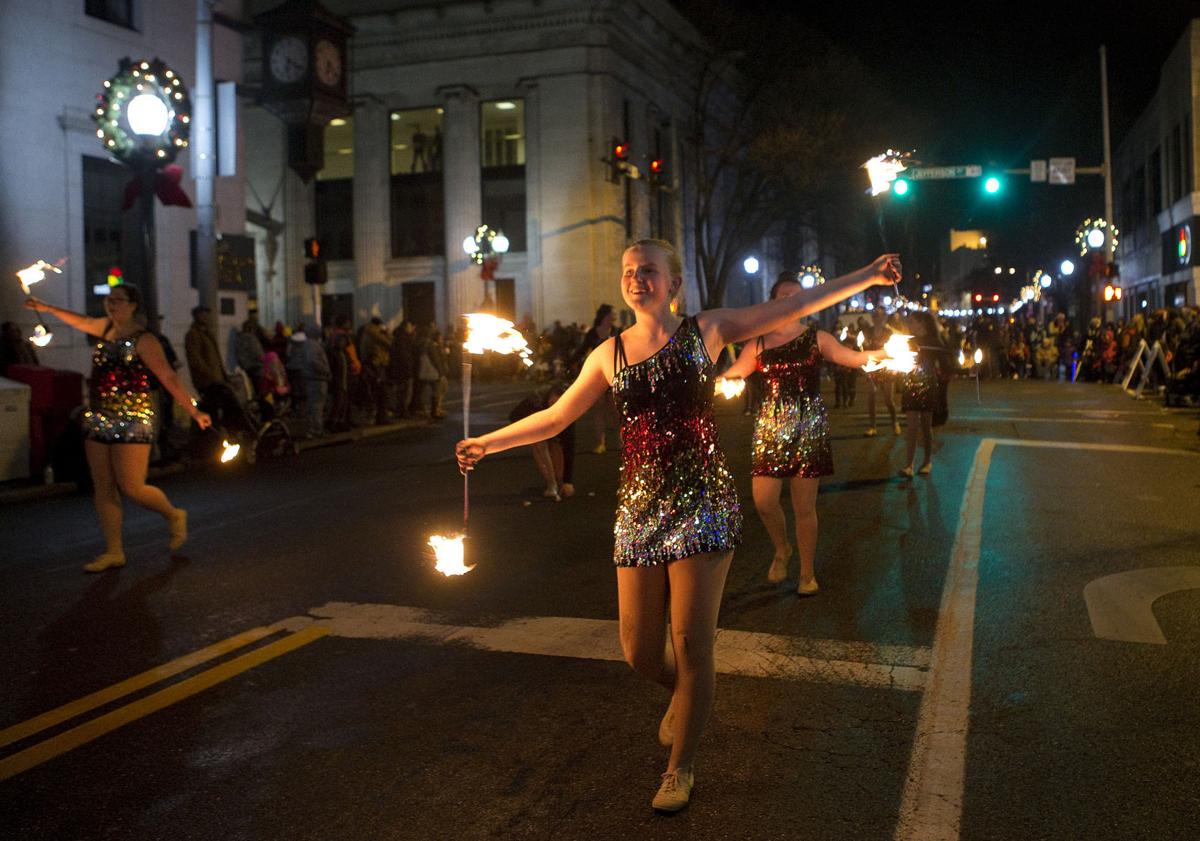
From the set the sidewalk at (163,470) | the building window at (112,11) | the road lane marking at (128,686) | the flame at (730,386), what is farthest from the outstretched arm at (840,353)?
the building window at (112,11)

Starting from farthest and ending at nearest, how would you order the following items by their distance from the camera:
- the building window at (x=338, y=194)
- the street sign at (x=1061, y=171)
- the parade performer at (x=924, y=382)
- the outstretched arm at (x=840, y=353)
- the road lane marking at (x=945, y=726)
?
the building window at (x=338, y=194), the street sign at (x=1061, y=171), the parade performer at (x=924, y=382), the outstretched arm at (x=840, y=353), the road lane marking at (x=945, y=726)

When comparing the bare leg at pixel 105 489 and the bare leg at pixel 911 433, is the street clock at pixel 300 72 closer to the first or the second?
the bare leg at pixel 911 433

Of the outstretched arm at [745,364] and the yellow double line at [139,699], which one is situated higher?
the outstretched arm at [745,364]

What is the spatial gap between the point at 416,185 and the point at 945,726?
41933 millimetres

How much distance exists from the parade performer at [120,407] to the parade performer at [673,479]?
4692 mm

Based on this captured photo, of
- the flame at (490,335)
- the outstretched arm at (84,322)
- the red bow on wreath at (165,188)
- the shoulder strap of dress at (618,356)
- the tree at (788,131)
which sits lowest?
the shoulder strap of dress at (618,356)

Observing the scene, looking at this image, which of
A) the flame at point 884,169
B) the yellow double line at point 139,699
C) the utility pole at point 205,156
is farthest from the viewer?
the utility pole at point 205,156

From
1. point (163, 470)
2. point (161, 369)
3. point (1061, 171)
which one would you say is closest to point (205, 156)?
point (163, 470)

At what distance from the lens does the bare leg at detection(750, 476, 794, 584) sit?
732 centimetres

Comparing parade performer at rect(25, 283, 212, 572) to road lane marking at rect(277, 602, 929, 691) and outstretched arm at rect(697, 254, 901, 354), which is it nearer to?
road lane marking at rect(277, 602, 929, 691)

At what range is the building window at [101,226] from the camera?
20094mm

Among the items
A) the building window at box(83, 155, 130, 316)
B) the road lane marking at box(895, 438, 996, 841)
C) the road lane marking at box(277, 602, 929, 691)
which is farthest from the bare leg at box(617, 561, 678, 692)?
the building window at box(83, 155, 130, 316)

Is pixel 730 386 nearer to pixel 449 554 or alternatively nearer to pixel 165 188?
pixel 449 554

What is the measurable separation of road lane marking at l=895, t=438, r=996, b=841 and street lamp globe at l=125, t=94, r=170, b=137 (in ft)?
38.1
